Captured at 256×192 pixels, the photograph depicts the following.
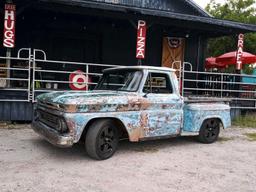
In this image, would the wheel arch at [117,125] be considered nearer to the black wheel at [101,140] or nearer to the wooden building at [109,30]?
the black wheel at [101,140]

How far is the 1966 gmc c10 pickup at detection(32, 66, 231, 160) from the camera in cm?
524

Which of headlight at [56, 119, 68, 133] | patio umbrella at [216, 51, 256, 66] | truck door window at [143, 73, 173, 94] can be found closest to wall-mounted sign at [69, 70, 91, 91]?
truck door window at [143, 73, 173, 94]

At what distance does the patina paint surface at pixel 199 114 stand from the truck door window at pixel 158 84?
0.76 metres

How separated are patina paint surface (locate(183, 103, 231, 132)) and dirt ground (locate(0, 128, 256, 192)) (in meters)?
0.52

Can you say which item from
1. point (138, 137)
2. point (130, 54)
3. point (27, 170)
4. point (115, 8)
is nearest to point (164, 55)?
point (130, 54)

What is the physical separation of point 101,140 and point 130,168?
772mm

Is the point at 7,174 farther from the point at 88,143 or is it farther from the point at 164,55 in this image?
the point at 164,55

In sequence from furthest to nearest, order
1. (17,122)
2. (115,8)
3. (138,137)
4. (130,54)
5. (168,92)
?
(130,54) < (115,8) < (17,122) < (168,92) < (138,137)

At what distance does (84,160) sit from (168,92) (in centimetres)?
243

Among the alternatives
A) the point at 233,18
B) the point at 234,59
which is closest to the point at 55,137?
the point at 234,59

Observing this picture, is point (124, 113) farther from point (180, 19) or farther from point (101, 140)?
point (180, 19)

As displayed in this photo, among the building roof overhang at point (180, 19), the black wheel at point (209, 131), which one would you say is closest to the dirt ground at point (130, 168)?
the black wheel at point (209, 131)

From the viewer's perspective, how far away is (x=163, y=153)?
6.31m

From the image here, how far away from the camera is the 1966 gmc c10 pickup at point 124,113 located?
5238 mm
